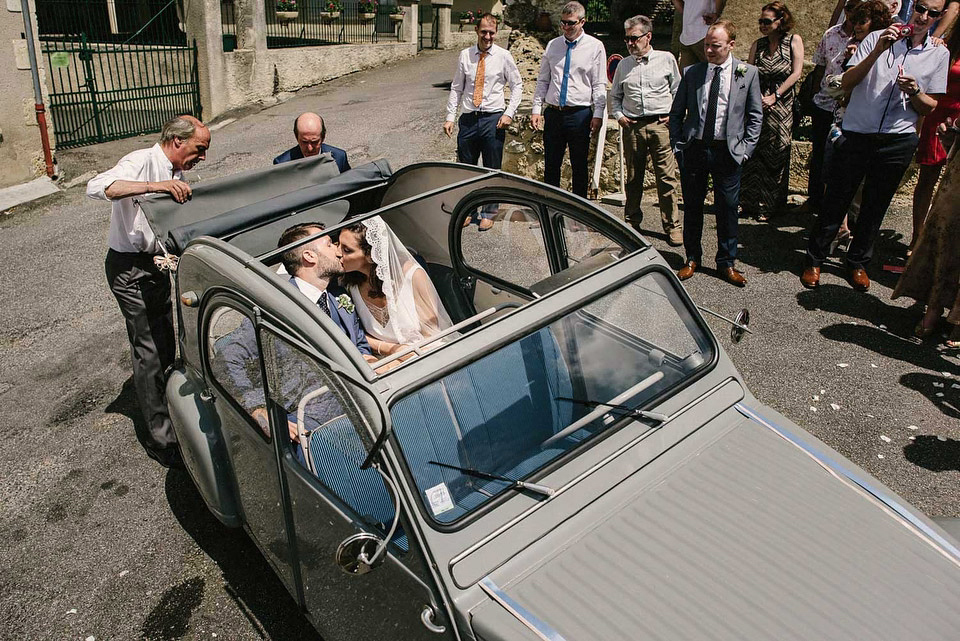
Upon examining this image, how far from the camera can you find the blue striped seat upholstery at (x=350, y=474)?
2.67 metres

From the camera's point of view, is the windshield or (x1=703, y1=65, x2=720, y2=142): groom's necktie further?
(x1=703, y1=65, x2=720, y2=142): groom's necktie

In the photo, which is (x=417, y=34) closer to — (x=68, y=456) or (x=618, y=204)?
(x=618, y=204)

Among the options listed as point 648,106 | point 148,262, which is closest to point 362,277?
point 148,262

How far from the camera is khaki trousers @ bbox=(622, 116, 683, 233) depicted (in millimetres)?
7383

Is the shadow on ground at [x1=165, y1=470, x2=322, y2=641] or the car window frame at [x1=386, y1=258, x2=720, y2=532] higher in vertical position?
the car window frame at [x1=386, y1=258, x2=720, y2=532]

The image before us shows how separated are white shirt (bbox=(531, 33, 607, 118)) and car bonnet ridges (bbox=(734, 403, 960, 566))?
16.3 feet

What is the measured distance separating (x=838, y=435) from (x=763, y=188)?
166 inches

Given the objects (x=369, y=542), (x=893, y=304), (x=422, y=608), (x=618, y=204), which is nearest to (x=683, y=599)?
(x=422, y=608)

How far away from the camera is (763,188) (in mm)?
8234

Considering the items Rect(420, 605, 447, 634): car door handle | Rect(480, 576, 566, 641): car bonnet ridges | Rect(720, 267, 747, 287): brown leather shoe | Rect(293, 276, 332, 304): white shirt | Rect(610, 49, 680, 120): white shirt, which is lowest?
Rect(720, 267, 747, 287): brown leather shoe

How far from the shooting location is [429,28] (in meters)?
20.3

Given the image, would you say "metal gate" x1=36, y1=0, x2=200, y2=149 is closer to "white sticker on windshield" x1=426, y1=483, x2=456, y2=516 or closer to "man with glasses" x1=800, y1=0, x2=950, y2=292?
"man with glasses" x1=800, y1=0, x2=950, y2=292

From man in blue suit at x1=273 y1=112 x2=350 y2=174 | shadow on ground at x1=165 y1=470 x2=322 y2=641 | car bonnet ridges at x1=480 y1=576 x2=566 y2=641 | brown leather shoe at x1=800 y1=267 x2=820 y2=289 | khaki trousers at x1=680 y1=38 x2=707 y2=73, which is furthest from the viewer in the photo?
khaki trousers at x1=680 y1=38 x2=707 y2=73

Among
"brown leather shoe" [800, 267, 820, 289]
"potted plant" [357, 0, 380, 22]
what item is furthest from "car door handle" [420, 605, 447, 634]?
"potted plant" [357, 0, 380, 22]
